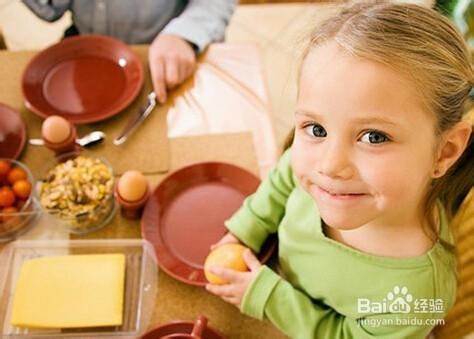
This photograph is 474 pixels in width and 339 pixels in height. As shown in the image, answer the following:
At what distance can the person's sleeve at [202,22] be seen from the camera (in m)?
1.14

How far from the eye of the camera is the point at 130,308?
0.77 m

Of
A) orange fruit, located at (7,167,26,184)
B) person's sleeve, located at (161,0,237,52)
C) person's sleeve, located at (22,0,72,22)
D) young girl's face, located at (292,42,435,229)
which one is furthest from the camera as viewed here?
person's sleeve, located at (22,0,72,22)

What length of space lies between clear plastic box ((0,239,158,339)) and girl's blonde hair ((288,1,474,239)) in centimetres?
43

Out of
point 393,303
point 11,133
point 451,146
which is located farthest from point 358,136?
point 11,133

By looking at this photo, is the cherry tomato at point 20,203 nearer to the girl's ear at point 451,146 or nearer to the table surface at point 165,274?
the table surface at point 165,274

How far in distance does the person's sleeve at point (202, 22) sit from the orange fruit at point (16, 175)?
0.47m

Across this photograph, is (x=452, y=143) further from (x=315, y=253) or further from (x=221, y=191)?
(x=221, y=191)

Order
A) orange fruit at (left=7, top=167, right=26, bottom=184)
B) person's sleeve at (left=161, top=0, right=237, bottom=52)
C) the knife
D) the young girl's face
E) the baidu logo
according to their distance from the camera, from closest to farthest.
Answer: the young girl's face → the baidu logo → orange fruit at (left=7, top=167, right=26, bottom=184) → the knife → person's sleeve at (left=161, top=0, right=237, bottom=52)

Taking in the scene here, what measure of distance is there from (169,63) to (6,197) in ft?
1.39

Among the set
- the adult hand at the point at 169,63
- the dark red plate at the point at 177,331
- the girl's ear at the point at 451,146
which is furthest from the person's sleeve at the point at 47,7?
the girl's ear at the point at 451,146

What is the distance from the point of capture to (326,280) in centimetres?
73

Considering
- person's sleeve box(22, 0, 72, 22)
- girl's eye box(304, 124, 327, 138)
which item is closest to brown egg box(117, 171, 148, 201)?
girl's eye box(304, 124, 327, 138)

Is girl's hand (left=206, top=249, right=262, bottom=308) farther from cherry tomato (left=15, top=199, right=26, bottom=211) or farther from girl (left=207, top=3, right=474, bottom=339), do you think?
cherry tomato (left=15, top=199, right=26, bottom=211)

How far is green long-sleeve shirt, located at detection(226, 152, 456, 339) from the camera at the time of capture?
665mm
